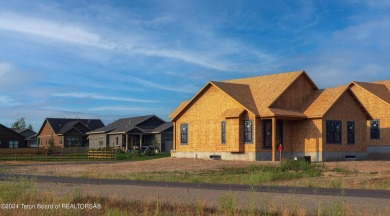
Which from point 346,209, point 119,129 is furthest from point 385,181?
point 119,129

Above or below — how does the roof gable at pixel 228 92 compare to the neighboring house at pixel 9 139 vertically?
above

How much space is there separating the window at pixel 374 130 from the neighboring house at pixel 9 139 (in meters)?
57.9

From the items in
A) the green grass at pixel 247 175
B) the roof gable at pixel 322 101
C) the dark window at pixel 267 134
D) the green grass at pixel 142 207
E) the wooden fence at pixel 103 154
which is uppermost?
the roof gable at pixel 322 101

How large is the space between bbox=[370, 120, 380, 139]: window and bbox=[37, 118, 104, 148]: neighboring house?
2221 inches

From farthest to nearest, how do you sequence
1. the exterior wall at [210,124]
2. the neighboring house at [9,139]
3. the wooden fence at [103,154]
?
the neighboring house at [9,139] < the wooden fence at [103,154] < the exterior wall at [210,124]

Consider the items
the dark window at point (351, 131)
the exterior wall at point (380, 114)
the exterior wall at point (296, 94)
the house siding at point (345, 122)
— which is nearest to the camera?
the house siding at point (345, 122)

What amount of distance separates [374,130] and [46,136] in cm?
6559

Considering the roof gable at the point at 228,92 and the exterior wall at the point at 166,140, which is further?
the exterior wall at the point at 166,140

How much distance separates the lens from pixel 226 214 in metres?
11.2

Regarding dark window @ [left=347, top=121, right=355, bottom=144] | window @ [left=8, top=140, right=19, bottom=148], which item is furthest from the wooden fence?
window @ [left=8, top=140, right=19, bottom=148]

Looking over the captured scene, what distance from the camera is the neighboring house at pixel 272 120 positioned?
38.4 meters

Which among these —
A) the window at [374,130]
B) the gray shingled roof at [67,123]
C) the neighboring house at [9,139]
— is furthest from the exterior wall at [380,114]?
the neighboring house at [9,139]

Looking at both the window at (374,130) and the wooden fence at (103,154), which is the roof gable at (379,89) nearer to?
the window at (374,130)

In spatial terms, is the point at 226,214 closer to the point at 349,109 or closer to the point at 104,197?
the point at 104,197
